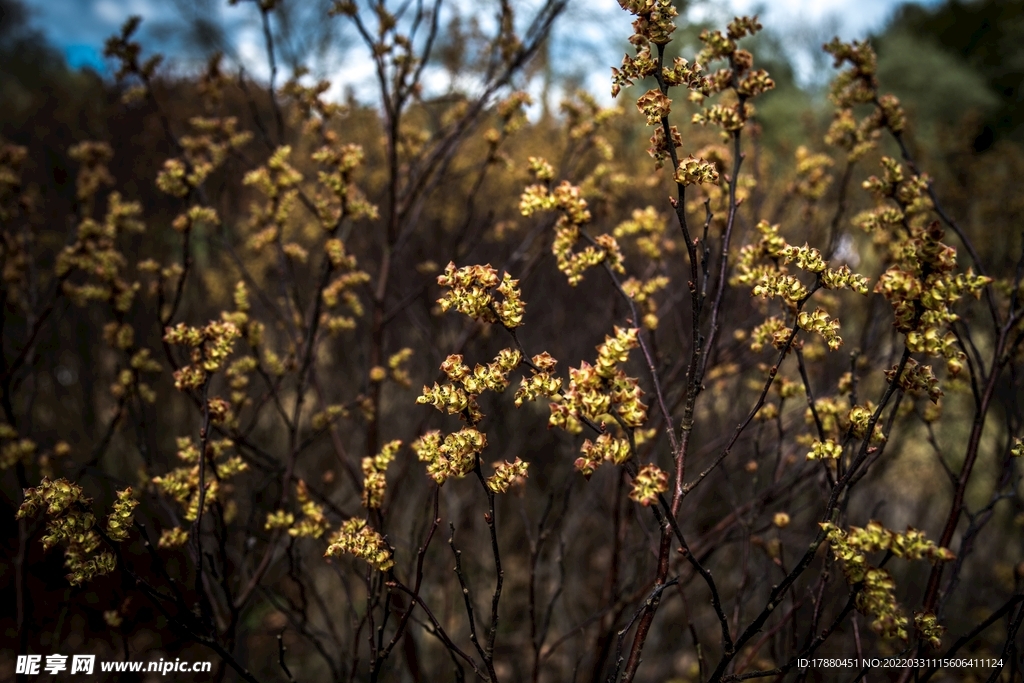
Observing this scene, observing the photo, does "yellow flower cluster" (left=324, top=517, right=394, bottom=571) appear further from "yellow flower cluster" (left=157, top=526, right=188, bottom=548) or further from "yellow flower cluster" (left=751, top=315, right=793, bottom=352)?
"yellow flower cluster" (left=751, top=315, right=793, bottom=352)

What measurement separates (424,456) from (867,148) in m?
2.10

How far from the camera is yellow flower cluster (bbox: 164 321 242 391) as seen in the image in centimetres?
155

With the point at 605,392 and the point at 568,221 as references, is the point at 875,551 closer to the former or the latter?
the point at 605,392

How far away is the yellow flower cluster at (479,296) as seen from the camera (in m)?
1.22

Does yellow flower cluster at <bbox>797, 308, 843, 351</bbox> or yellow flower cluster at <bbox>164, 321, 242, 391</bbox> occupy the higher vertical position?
yellow flower cluster at <bbox>164, 321, 242, 391</bbox>

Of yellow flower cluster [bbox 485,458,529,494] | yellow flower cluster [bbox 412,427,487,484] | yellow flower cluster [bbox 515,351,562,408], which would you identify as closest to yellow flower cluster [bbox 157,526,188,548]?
yellow flower cluster [bbox 412,427,487,484]

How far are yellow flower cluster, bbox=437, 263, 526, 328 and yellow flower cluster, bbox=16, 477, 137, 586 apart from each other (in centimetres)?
85

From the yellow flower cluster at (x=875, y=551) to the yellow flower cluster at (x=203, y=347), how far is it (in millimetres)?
1481

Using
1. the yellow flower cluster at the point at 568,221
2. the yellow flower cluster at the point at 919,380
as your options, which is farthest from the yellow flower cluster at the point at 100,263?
the yellow flower cluster at the point at 919,380

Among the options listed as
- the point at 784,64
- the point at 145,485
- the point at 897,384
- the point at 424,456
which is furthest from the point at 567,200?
the point at 784,64

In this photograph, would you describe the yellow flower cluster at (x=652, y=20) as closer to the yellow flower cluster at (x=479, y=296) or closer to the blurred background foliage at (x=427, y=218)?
the yellow flower cluster at (x=479, y=296)

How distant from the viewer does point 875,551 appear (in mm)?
1136

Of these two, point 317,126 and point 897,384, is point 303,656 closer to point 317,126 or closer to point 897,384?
point 317,126

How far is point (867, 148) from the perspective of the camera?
225 centimetres
